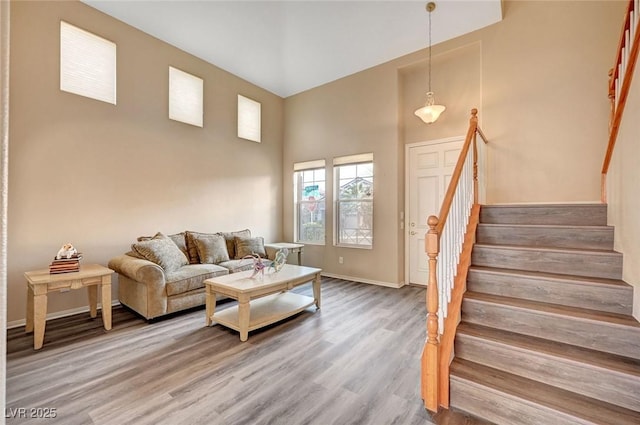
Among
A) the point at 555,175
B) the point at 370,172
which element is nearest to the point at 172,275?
the point at 370,172

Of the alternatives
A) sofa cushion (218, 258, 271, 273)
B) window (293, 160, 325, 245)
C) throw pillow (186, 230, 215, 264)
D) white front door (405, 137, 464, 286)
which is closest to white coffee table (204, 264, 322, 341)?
sofa cushion (218, 258, 271, 273)

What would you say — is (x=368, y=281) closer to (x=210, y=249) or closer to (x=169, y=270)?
(x=210, y=249)

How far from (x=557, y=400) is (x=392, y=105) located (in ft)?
14.1

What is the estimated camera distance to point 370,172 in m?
5.10

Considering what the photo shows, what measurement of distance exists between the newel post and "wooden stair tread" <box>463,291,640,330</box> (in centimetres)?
57

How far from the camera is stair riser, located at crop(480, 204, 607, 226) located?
2.61 m

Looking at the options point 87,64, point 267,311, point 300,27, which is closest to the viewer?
point 267,311

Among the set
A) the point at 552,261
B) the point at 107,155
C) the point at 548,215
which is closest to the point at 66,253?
the point at 107,155

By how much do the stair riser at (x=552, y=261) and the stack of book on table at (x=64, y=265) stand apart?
12.9ft

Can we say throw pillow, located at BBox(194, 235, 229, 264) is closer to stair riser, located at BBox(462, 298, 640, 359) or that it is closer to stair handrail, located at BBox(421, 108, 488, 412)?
stair handrail, located at BBox(421, 108, 488, 412)

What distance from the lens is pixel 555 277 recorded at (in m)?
2.13

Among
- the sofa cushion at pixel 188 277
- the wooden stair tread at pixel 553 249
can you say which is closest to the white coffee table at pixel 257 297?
the sofa cushion at pixel 188 277

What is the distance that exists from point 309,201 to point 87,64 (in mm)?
3974

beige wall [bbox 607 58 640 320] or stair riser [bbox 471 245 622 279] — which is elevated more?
beige wall [bbox 607 58 640 320]
